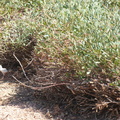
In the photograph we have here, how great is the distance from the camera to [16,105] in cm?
413

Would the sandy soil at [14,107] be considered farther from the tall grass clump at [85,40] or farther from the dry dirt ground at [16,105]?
the tall grass clump at [85,40]

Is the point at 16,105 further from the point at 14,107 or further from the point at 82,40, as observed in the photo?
the point at 82,40

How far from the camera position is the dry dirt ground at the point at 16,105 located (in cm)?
376

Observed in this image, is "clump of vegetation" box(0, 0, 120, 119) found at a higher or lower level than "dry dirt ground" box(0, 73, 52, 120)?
higher

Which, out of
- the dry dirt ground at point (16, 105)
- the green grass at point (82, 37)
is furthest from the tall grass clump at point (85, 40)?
the dry dirt ground at point (16, 105)

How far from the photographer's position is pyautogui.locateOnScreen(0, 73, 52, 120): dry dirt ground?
12.3ft

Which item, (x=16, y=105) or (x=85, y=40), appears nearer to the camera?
(x=85, y=40)

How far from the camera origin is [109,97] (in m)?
3.27

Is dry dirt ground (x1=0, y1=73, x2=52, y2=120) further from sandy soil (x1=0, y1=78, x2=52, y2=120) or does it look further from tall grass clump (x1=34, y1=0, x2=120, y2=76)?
tall grass clump (x1=34, y1=0, x2=120, y2=76)

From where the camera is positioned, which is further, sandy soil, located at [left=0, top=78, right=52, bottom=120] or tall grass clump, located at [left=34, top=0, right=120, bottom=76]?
sandy soil, located at [left=0, top=78, right=52, bottom=120]

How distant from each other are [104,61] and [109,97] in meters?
0.36

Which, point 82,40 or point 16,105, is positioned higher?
point 82,40

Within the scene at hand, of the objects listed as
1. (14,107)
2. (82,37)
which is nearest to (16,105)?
(14,107)

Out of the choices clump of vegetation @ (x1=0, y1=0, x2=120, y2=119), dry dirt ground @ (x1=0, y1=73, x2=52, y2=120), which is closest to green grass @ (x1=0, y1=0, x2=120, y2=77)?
clump of vegetation @ (x1=0, y1=0, x2=120, y2=119)
